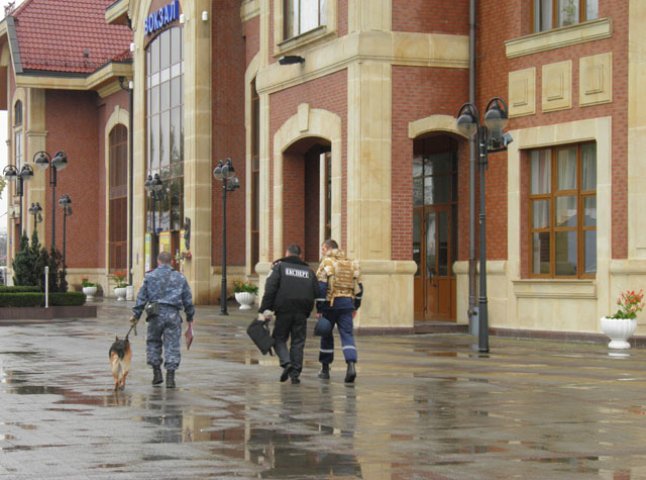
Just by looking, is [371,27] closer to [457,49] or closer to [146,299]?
[457,49]

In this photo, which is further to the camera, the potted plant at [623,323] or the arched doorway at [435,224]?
the arched doorway at [435,224]

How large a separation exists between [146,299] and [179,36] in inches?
1292

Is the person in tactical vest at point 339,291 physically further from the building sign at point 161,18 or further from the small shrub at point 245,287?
the building sign at point 161,18

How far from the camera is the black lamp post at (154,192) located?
4722 cm

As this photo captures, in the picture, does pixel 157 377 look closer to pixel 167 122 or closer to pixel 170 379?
pixel 170 379

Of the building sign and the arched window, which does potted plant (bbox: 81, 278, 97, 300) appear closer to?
the arched window

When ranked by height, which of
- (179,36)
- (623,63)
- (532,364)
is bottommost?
(532,364)

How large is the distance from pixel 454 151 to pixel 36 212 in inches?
1407

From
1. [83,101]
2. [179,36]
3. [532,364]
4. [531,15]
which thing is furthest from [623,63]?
[83,101]

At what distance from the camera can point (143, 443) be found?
11047 millimetres

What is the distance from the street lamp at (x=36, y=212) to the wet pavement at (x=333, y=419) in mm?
40213

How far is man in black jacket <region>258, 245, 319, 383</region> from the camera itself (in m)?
16.7

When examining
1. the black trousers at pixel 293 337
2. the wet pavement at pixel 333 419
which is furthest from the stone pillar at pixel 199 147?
the black trousers at pixel 293 337

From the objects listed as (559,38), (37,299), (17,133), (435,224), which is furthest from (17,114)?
(559,38)
